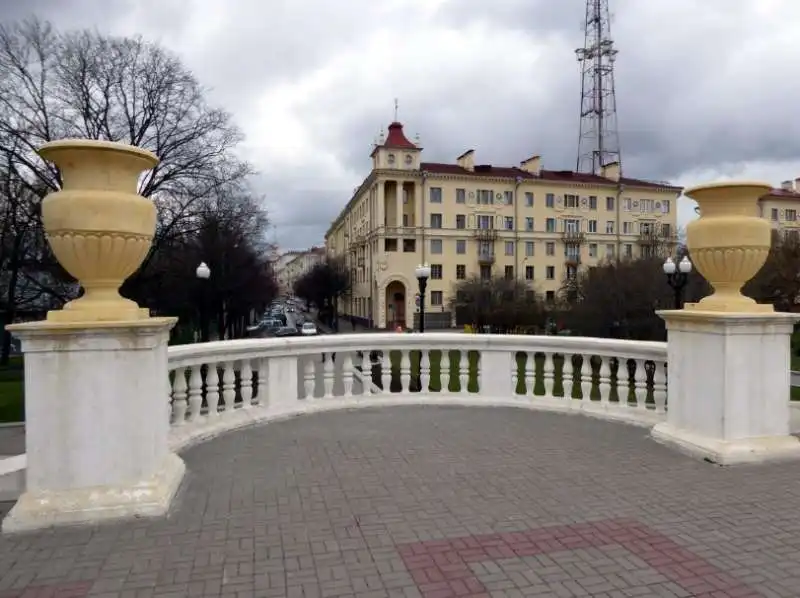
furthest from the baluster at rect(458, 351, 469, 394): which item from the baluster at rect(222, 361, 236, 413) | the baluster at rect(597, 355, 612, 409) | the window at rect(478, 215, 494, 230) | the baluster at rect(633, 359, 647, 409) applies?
the window at rect(478, 215, 494, 230)

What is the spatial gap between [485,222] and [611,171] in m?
17.5

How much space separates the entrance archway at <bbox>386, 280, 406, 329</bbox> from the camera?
59031 mm

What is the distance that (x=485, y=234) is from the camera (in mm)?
60344

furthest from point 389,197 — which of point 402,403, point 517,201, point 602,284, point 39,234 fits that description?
point 402,403

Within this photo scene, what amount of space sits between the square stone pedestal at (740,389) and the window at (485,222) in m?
55.9

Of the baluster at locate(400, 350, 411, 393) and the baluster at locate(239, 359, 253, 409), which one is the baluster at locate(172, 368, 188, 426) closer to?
the baluster at locate(239, 359, 253, 409)

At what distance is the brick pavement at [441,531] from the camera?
3.10 m

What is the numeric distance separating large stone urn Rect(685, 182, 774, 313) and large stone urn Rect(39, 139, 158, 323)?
5.20 meters

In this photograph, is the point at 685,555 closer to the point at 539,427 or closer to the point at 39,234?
the point at 539,427

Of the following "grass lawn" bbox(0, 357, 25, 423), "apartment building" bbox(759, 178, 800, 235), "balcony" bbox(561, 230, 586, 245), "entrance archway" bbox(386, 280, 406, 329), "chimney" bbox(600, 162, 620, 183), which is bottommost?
"grass lawn" bbox(0, 357, 25, 423)

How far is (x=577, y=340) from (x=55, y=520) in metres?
5.96

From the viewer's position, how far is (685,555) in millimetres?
3410

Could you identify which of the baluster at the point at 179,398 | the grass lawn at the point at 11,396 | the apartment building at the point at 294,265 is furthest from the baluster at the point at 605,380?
the apartment building at the point at 294,265

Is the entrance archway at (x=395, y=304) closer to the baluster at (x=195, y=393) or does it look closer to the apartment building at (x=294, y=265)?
the baluster at (x=195, y=393)
